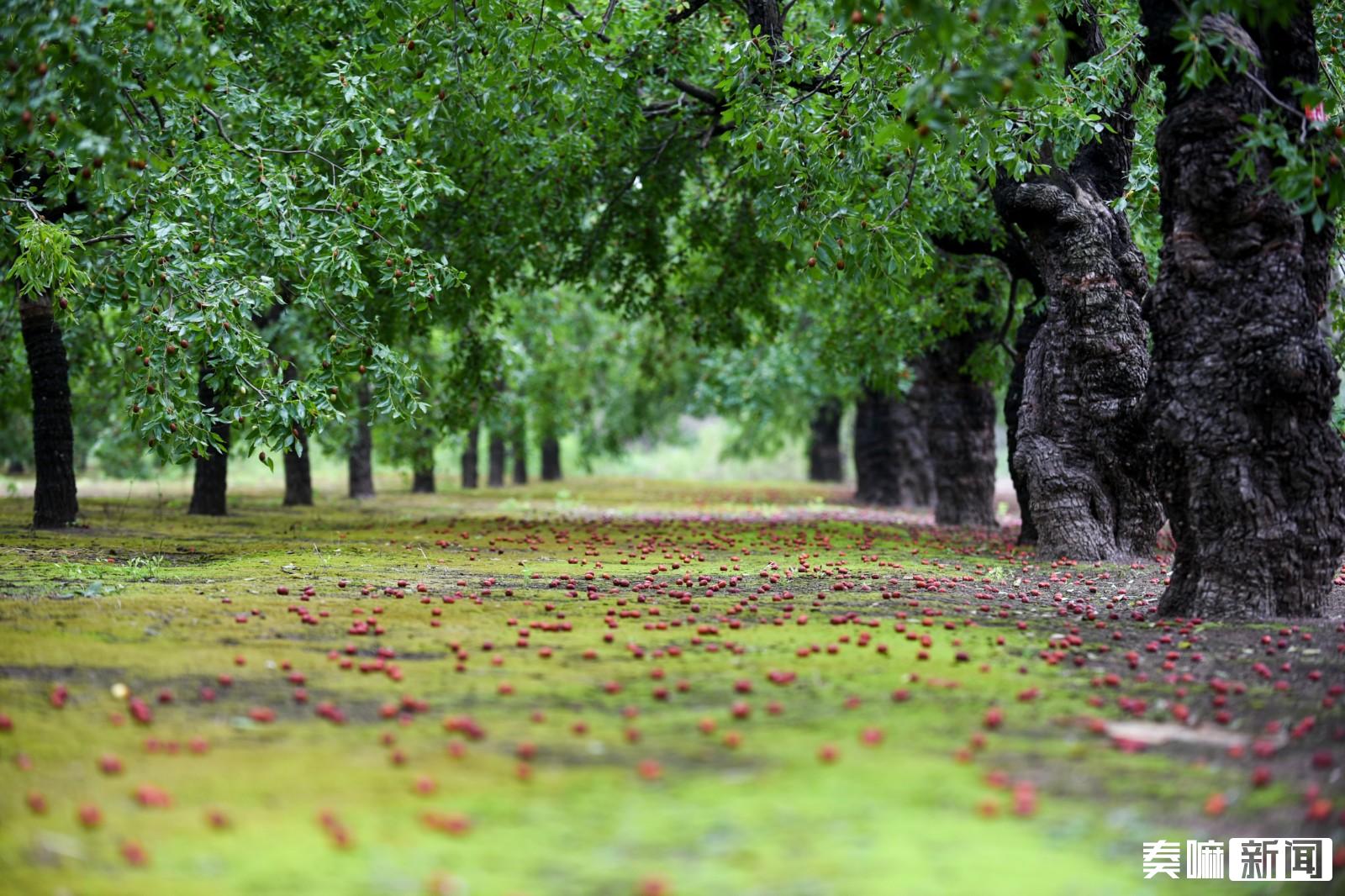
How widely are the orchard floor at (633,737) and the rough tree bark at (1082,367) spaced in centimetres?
239

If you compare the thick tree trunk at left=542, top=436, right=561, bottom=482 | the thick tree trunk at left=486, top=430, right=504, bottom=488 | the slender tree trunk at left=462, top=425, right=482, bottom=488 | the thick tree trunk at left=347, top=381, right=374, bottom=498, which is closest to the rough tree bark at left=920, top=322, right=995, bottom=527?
the thick tree trunk at left=347, top=381, right=374, bottom=498

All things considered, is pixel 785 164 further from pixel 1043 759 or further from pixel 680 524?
pixel 680 524

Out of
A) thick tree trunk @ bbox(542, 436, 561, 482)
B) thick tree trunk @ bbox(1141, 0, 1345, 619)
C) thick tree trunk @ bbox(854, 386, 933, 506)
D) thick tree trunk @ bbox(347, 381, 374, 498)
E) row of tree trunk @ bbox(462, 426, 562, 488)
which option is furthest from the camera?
thick tree trunk @ bbox(542, 436, 561, 482)

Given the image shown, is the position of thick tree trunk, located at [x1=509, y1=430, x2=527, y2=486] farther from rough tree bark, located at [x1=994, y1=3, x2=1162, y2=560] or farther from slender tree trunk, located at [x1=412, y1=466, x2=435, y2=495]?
rough tree bark, located at [x1=994, y1=3, x2=1162, y2=560]

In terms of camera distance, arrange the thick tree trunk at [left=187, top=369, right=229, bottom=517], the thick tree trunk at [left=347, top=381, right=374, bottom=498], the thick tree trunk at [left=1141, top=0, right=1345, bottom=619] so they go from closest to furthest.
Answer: the thick tree trunk at [left=1141, top=0, right=1345, bottom=619] < the thick tree trunk at [left=187, top=369, right=229, bottom=517] < the thick tree trunk at [left=347, top=381, right=374, bottom=498]

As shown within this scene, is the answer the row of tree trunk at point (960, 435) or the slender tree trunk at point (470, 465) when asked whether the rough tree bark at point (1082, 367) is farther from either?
the slender tree trunk at point (470, 465)

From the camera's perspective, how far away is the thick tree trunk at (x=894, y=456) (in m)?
24.2

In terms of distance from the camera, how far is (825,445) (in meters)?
Answer: 35.3

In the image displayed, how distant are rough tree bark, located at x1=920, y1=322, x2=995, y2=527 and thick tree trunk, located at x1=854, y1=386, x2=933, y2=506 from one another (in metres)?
6.07

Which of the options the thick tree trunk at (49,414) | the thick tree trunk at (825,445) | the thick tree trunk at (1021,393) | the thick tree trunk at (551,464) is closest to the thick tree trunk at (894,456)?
the thick tree trunk at (825,445)

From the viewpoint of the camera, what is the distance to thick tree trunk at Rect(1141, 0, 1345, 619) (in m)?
7.48

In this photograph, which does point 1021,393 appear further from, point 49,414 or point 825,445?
point 825,445

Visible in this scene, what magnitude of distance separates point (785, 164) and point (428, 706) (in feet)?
20.3

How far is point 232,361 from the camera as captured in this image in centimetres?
1009
